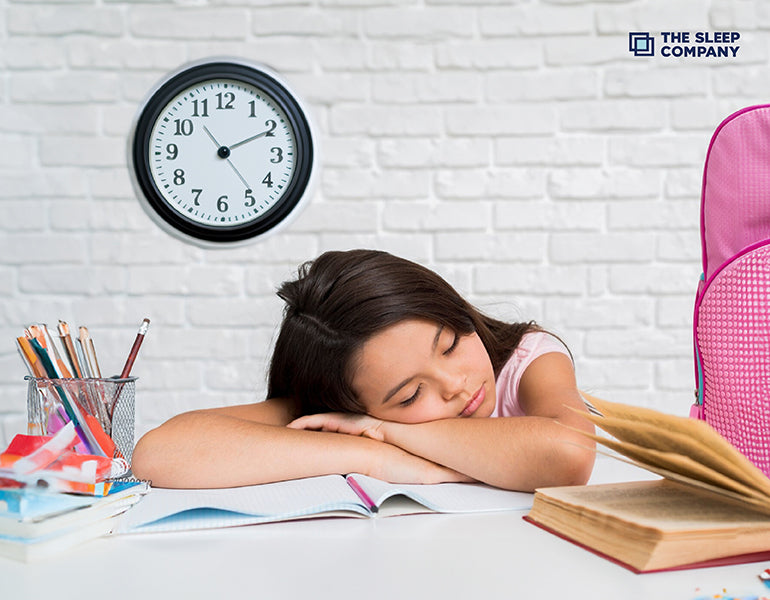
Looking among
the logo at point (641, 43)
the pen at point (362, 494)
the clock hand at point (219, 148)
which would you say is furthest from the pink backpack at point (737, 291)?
the clock hand at point (219, 148)

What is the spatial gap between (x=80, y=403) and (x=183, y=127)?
1.25m

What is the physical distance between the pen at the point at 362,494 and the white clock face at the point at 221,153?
49.7 inches

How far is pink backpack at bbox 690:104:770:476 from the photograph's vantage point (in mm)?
619

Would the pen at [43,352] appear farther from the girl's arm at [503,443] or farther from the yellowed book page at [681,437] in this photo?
the yellowed book page at [681,437]

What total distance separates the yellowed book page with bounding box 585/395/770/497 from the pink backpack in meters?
0.14

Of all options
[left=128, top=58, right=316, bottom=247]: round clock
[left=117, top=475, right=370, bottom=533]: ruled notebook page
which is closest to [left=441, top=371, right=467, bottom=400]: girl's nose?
[left=117, top=475, right=370, bottom=533]: ruled notebook page

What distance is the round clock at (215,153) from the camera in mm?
1916

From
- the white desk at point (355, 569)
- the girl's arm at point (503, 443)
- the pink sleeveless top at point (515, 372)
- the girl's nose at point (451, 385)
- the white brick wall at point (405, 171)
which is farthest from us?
the white brick wall at point (405, 171)

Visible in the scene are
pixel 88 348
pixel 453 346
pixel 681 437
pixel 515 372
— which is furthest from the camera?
pixel 515 372

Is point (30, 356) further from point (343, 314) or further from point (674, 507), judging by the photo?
point (674, 507)

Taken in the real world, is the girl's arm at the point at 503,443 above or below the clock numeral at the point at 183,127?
below

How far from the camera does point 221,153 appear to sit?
1.93 m

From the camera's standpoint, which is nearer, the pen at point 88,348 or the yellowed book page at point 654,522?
the yellowed book page at point 654,522

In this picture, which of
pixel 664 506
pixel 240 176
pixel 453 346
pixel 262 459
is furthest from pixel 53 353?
pixel 240 176
